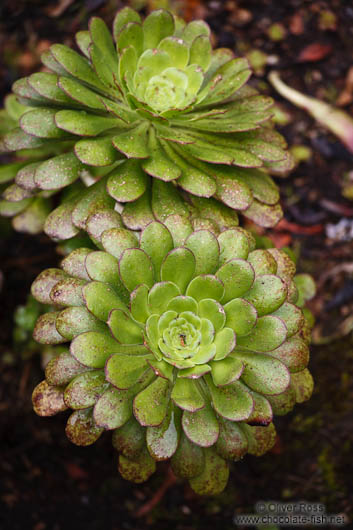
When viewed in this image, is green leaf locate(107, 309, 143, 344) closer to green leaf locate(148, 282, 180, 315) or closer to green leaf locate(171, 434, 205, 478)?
green leaf locate(148, 282, 180, 315)

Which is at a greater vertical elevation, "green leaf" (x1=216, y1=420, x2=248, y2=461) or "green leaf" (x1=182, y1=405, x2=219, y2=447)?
"green leaf" (x1=182, y1=405, x2=219, y2=447)

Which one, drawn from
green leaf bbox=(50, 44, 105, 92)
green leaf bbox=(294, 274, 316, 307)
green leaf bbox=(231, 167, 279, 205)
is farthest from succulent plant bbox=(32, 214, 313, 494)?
green leaf bbox=(50, 44, 105, 92)

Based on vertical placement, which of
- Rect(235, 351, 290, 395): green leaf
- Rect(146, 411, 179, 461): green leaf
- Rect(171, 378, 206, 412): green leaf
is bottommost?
Rect(235, 351, 290, 395): green leaf

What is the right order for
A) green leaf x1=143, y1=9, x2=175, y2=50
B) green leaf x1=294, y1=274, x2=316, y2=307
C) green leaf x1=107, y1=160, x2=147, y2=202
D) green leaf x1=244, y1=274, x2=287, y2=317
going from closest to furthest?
1. green leaf x1=244, y1=274, x2=287, y2=317
2. green leaf x1=107, y1=160, x2=147, y2=202
3. green leaf x1=143, y1=9, x2=175, y2=50
4. green leaf x1=294, y1=274, x2=316, y2=307

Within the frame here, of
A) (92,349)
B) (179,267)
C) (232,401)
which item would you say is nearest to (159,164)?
(179,267)

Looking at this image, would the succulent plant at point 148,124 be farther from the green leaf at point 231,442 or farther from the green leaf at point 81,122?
the green leaf at point 231,442
